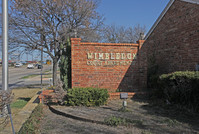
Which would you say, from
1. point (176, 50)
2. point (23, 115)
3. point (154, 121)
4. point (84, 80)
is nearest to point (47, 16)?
point (84, 80)

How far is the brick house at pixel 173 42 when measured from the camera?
789 centimetres

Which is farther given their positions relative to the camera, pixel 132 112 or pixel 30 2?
pixel 30 2

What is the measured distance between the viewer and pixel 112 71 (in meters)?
8.31

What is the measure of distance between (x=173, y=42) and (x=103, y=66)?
3952 millimetres

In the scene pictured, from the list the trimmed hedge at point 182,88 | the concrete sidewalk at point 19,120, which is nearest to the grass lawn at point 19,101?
the concrete sidewalk at point 19,120

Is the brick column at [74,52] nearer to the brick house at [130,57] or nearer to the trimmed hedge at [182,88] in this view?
the brick house at [130,57]

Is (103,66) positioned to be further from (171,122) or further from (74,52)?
(171,122)

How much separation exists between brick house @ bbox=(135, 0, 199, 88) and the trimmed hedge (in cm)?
196

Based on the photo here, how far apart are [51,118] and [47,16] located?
7.23 metres

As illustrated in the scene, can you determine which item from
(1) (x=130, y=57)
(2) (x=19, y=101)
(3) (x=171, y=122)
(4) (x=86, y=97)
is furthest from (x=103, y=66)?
(2) (x=19, y=101)

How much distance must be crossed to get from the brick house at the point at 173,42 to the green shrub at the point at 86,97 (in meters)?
2.61

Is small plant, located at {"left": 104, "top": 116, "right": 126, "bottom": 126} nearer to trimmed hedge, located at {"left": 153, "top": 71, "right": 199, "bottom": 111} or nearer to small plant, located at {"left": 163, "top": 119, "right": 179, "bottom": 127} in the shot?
small plant, located at {"left": 163, "top": 119, "right": 179, "bottom": 127}

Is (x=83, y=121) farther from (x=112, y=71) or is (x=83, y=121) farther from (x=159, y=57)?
(x=159, y=57)

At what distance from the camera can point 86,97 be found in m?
6.69
